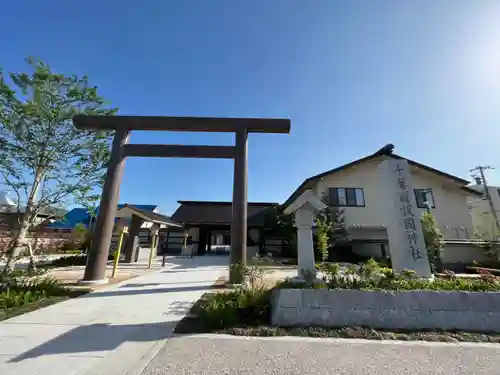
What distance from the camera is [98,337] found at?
346 centimetres

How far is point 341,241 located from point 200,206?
46.4 feet

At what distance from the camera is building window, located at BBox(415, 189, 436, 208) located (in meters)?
15.9

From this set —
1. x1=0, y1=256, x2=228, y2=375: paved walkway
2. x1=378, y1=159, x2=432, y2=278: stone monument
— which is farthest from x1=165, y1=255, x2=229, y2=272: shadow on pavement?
x1=378, y1=159, x2=432, y2=278: stone monument

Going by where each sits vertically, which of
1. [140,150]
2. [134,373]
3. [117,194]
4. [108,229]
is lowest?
[134,373]

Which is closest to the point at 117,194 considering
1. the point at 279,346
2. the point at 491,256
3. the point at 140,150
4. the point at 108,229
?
the point at 108,229

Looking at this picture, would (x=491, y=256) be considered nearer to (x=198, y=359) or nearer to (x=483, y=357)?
→ (x=483, y=357)

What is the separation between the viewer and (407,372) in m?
2.62

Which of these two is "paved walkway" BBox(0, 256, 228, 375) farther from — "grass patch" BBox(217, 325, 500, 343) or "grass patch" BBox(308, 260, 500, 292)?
"grass patch" BBox(308, 260, 500, 292)

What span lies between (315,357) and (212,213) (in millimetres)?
19559

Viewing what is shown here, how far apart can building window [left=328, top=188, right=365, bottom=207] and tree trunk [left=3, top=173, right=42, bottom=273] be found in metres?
15.9

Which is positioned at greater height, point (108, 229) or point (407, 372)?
point (108, 229)

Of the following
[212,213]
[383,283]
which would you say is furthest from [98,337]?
[212,213]

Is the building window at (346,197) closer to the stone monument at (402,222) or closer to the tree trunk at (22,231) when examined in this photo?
the stone monument at (402,222)

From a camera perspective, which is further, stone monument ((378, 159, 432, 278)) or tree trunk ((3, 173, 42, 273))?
tree trunk ((3, 173, 42, 273))
